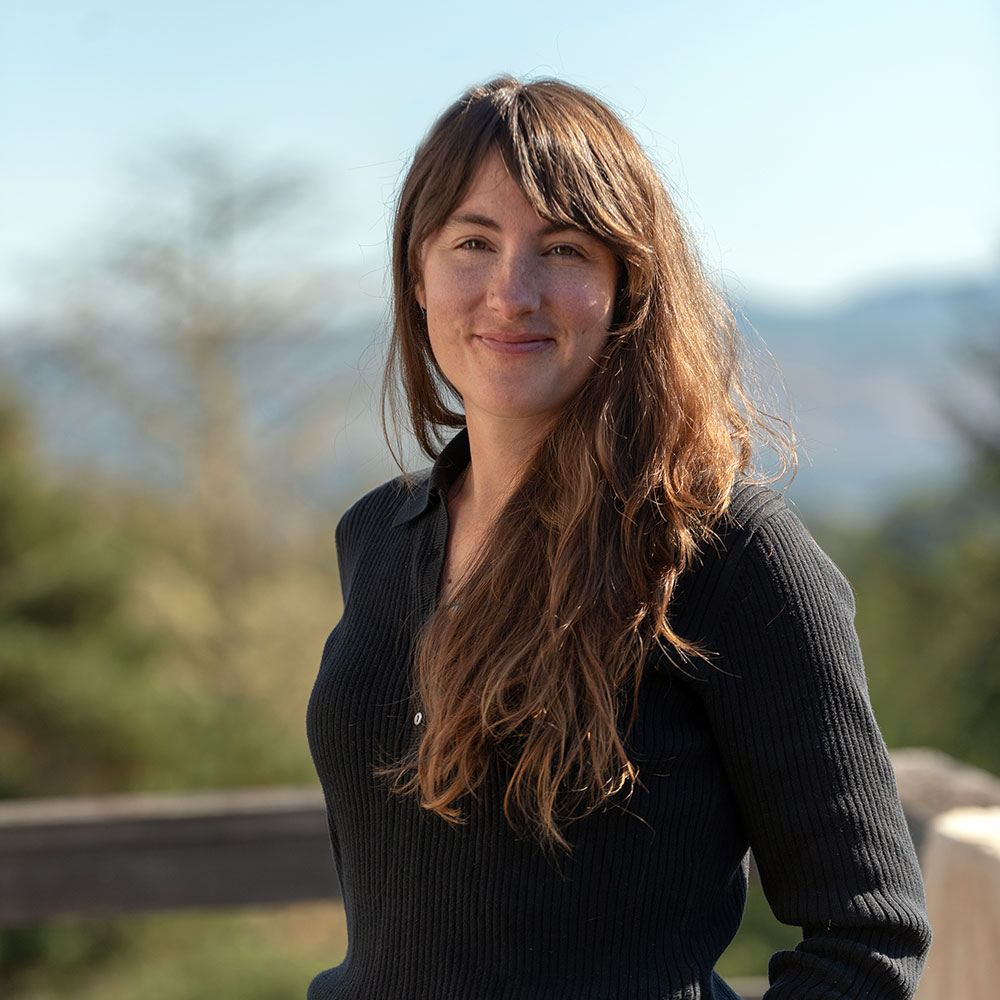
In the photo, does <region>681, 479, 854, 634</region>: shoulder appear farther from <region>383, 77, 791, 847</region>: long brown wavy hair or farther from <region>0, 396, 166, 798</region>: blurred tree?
<region>0, 396, 166, 798</region>: blurred tree

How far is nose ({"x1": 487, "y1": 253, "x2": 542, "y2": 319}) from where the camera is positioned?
3.73 ft

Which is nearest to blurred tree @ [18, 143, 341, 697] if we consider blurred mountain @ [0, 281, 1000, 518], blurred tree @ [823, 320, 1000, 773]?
blurred mountain @ [0, 281, 1000, 518]

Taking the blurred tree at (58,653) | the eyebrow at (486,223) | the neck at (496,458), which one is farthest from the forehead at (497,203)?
the blurred tree at (58,653)

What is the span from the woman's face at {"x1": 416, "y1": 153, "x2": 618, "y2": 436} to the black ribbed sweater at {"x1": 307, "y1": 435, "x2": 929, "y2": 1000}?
23 centimetres

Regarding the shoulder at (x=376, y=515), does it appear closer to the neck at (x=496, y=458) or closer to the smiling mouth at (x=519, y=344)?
the neck at (x=496, y=458)

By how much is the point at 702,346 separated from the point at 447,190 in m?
0.32

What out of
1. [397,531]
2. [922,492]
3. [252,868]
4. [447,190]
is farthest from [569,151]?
[922,492]

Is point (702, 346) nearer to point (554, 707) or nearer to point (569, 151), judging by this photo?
point (569, 151)

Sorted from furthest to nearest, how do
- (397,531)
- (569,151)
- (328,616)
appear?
(328,616), (397,531), (569,151)

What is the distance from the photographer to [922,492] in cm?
798

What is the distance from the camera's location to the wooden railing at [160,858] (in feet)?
6.48

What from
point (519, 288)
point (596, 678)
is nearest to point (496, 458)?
point (519, 288)

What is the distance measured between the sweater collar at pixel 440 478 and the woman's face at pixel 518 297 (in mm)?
197

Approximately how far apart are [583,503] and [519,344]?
182mm
